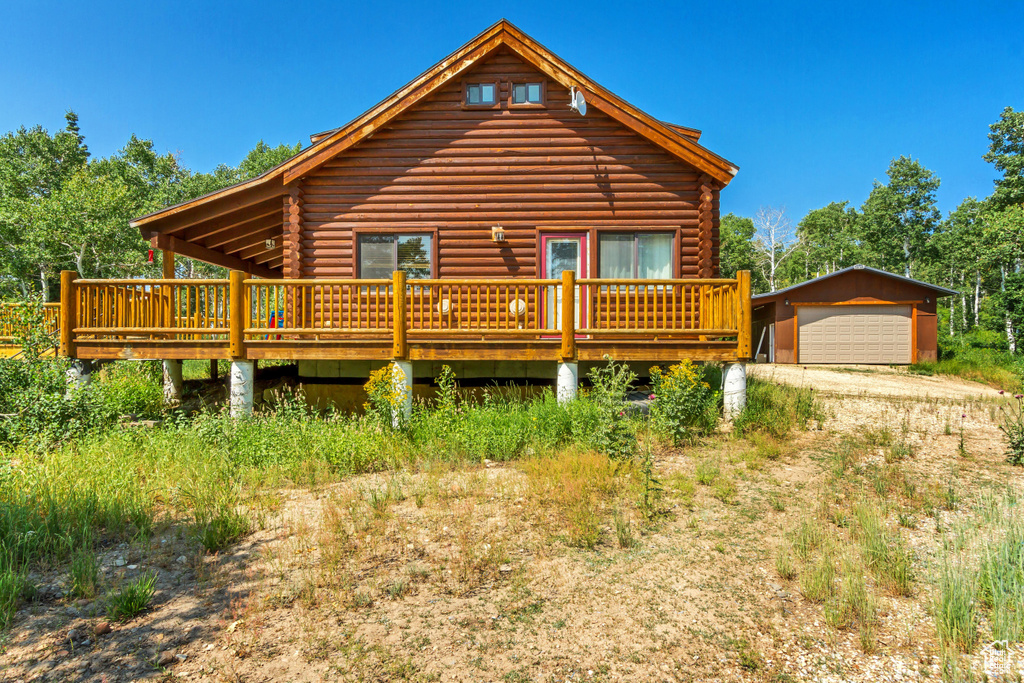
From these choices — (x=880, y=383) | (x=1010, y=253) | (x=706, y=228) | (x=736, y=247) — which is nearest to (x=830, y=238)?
(x=736, y=247)

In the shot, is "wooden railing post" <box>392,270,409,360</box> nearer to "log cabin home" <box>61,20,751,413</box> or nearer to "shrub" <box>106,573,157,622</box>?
"log cabin home" <box>61,20,751,413</box>

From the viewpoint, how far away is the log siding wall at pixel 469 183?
10625 millimetres

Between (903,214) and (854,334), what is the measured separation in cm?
3483

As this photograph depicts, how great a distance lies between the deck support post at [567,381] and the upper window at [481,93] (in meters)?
5.81

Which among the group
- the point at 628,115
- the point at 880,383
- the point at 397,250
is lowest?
the point at 880,383

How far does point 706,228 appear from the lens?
10.4 metres

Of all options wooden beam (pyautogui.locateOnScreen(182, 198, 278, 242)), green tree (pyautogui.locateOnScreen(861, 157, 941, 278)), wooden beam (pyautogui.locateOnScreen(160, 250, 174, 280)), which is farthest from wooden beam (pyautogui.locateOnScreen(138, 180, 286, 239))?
green tree (pyautogui.locateOnScreen(861, 157, 941, 278))

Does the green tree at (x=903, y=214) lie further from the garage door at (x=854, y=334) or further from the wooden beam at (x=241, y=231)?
the wooden beam at (x=241, y=231)

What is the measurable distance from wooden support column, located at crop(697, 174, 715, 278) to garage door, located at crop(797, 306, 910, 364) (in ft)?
41.7

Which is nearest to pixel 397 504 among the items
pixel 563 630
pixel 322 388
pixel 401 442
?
pixel 401 442

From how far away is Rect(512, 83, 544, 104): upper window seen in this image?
10.7m

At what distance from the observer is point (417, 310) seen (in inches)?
419

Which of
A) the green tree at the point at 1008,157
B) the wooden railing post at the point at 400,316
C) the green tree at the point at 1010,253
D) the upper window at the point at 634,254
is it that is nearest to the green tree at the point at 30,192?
the wooden railing post at the point at 400,316

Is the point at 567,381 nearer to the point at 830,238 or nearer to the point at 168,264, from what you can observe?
the point at 168,264
